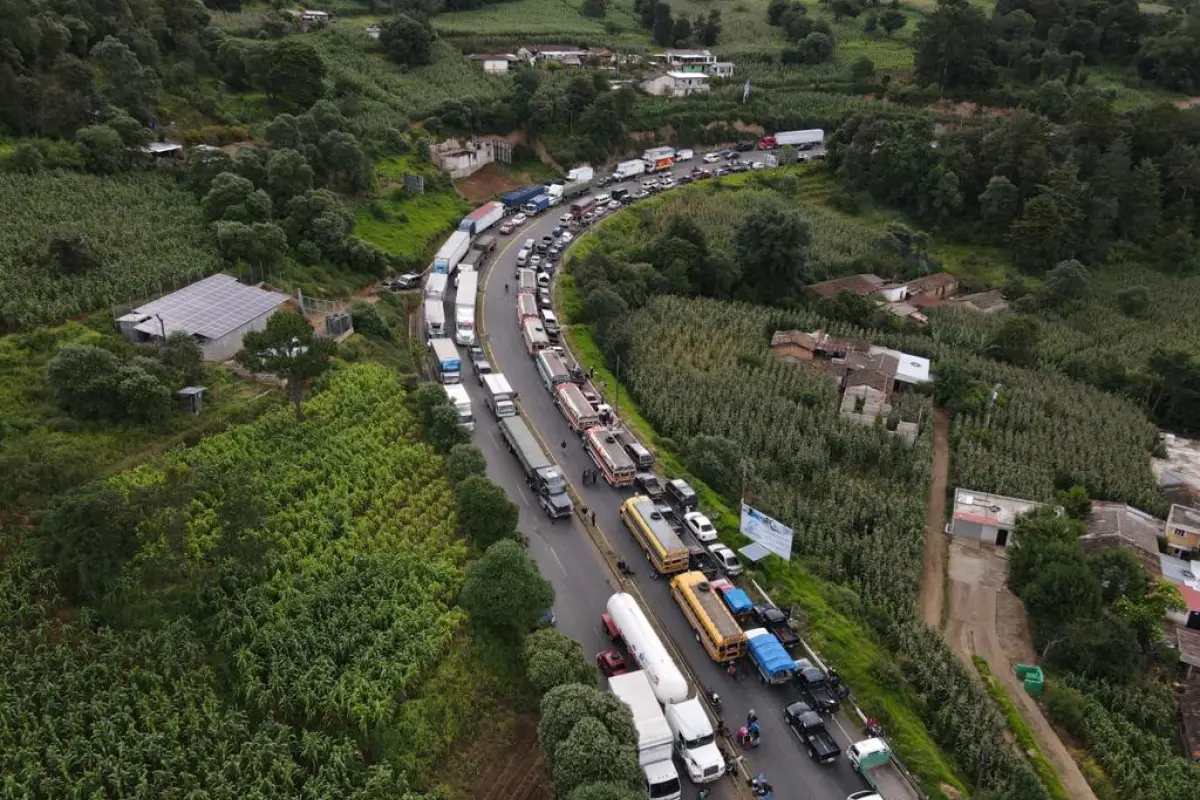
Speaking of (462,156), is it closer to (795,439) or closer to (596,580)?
(795,439)

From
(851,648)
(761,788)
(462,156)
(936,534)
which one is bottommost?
(936,534)

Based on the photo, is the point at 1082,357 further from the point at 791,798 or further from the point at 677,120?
the point at 677,120

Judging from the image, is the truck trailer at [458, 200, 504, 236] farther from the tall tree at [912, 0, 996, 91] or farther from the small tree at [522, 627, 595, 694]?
the tall tree at [912, 0, 996, 91]

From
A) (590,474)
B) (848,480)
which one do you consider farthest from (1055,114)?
(590,474)

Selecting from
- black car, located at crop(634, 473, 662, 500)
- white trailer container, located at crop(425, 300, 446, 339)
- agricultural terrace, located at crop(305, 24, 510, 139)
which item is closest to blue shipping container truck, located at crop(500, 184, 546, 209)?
agricultural terrace, located at crop(305, 24, 510, 139)

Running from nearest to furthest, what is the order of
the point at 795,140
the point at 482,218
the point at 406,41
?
1. the point at 482,218
2. the point at 406,41
3. the point at 795,140

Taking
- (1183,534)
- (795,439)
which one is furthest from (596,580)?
(1183,534)
